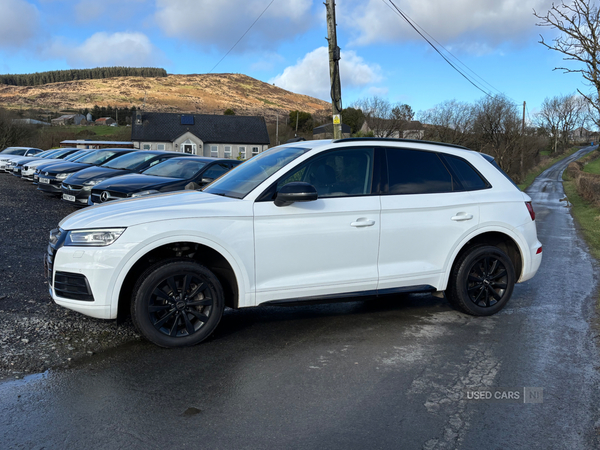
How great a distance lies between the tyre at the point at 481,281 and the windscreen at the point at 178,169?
687 cm

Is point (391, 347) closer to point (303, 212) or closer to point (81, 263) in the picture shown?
point (303, 212)

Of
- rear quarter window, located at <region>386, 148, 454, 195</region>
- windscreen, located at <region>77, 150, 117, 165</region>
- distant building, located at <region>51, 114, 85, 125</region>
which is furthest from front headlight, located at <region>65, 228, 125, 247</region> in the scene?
distant building, located at <region>51, 114, 85, 125</region>

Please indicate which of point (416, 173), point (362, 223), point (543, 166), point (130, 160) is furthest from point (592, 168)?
point (362, 223)

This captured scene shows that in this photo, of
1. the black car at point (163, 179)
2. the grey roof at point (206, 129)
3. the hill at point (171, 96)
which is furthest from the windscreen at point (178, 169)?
the hill at point (171, 96)

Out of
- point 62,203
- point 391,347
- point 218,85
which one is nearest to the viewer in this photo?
point 391,347

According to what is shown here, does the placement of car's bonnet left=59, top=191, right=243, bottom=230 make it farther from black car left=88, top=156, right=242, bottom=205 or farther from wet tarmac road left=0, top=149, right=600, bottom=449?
black car left=88, top=156, right=242, bottom=205

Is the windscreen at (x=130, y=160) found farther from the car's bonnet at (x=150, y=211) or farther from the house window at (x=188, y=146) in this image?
the house window at (x=188, y=146)

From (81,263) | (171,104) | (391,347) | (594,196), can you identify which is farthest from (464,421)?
(171,104)

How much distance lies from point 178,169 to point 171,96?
15649cm

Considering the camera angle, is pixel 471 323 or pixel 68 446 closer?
pixel 68 446

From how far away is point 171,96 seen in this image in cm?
15938

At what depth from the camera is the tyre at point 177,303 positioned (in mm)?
4493

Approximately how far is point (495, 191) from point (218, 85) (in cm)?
18949

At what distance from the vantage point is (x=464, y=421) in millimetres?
3479
